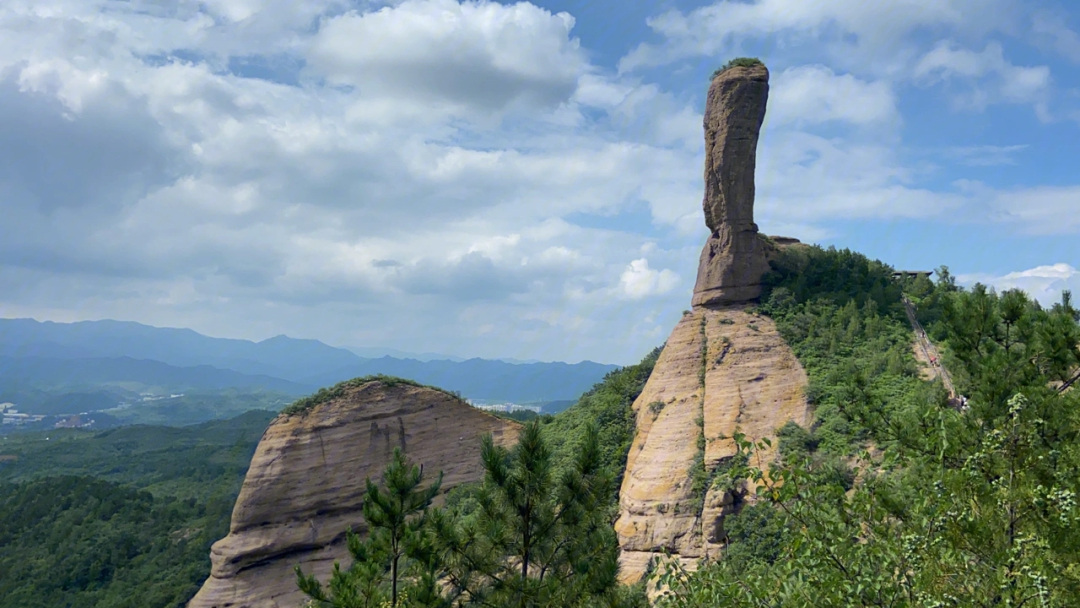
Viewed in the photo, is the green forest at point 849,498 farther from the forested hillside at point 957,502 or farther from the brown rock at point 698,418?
the brown rock at point 698,418

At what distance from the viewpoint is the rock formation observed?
25469 millimetres

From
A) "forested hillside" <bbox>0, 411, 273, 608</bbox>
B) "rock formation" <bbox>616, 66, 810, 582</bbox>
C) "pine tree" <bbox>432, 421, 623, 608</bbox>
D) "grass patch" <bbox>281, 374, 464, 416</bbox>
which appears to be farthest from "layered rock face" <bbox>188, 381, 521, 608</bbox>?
"pine tree" <bbox>432, 421, 623, 608</bbox>

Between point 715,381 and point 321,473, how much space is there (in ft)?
74.6

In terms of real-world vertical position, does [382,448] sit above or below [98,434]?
above

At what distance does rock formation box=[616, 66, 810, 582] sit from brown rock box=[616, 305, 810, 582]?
1.8 inches

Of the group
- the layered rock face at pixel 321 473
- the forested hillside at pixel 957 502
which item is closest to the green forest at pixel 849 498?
the forested hillside at pixel 957 502

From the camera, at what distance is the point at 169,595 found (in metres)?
45.0

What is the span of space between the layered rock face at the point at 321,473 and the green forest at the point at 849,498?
10.8 metres

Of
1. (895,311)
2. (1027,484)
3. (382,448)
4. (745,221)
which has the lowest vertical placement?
(382,448)

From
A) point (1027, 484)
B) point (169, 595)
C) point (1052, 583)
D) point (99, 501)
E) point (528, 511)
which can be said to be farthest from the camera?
point (99, 501)

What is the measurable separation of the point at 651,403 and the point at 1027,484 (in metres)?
24.8

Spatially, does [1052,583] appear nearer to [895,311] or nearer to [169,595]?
[895,311]

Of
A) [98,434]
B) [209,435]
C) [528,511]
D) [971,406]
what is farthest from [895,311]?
[98,434]

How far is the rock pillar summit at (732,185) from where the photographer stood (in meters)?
32.8
